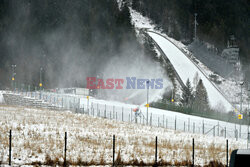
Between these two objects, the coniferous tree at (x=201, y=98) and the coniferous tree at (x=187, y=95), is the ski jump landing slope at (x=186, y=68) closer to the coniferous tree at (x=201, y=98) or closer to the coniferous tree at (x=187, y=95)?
the coniferous tree at (x=201, y=98)

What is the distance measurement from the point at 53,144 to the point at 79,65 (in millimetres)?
176301

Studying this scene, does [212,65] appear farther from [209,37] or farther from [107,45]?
[107,45]

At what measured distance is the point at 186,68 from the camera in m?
121

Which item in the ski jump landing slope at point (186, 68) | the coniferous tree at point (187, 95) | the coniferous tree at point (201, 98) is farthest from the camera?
the coniferous tree at point (187, 95)

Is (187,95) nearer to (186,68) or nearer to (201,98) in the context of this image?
(201,98)

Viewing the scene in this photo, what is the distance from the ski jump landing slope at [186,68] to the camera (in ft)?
323

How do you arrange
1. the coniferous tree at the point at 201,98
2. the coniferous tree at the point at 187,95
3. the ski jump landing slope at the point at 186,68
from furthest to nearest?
the coniferous tree at the point at 187,95 → the ski jump landing slope at the point at 186,68 → the coniferous tree at the point at 201,98

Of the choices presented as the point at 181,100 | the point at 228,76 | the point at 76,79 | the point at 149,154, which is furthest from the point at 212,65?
the point at 149,154

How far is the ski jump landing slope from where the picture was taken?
3880 inches

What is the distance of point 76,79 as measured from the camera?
179625 millimetres

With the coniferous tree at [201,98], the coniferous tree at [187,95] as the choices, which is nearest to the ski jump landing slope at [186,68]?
the coniferous tree at [201,98]

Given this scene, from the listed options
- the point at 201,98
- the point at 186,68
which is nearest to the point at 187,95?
the point at 201,98

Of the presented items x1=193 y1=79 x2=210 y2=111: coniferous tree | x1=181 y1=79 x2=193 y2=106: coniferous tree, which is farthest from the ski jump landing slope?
x1=181 y1=79 x2=193 y2=106: coniferous tree

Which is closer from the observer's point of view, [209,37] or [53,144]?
[53,144]
